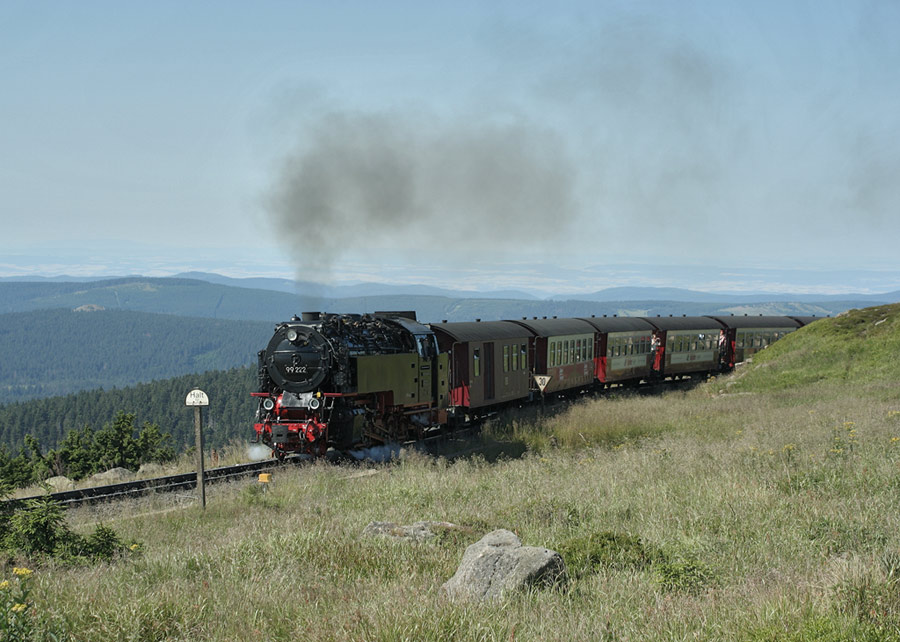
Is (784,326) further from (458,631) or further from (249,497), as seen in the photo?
(458,631)

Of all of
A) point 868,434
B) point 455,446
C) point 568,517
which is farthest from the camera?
point 455,446

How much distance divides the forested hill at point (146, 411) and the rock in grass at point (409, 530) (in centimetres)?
14061

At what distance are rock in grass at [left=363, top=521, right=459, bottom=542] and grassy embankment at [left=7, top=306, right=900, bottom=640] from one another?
21 cm

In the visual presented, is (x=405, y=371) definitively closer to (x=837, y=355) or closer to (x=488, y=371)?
(x=488, y=371)

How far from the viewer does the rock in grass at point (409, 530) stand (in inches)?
316

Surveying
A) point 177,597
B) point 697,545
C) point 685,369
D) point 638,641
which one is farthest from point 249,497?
point 685,369

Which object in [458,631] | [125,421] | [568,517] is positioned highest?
[458,631]

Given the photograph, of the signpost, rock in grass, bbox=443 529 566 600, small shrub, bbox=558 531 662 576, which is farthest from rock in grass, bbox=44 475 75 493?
rock in grass, bbox=443 529 566 600

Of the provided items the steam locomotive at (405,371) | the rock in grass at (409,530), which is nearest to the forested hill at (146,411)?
the steam locomotive at (405,371)

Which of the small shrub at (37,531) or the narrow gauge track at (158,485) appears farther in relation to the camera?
the narrow gauge track at (158,485)

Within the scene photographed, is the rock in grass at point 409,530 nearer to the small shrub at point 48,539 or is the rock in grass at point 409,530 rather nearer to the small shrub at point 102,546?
the small shrub at point 48,539

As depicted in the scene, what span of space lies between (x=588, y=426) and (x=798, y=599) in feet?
53.3

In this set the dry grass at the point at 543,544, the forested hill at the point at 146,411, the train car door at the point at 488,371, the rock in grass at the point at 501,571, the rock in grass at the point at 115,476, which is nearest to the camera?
the dry grass at the point at 543,544

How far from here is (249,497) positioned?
1272 centimetres
